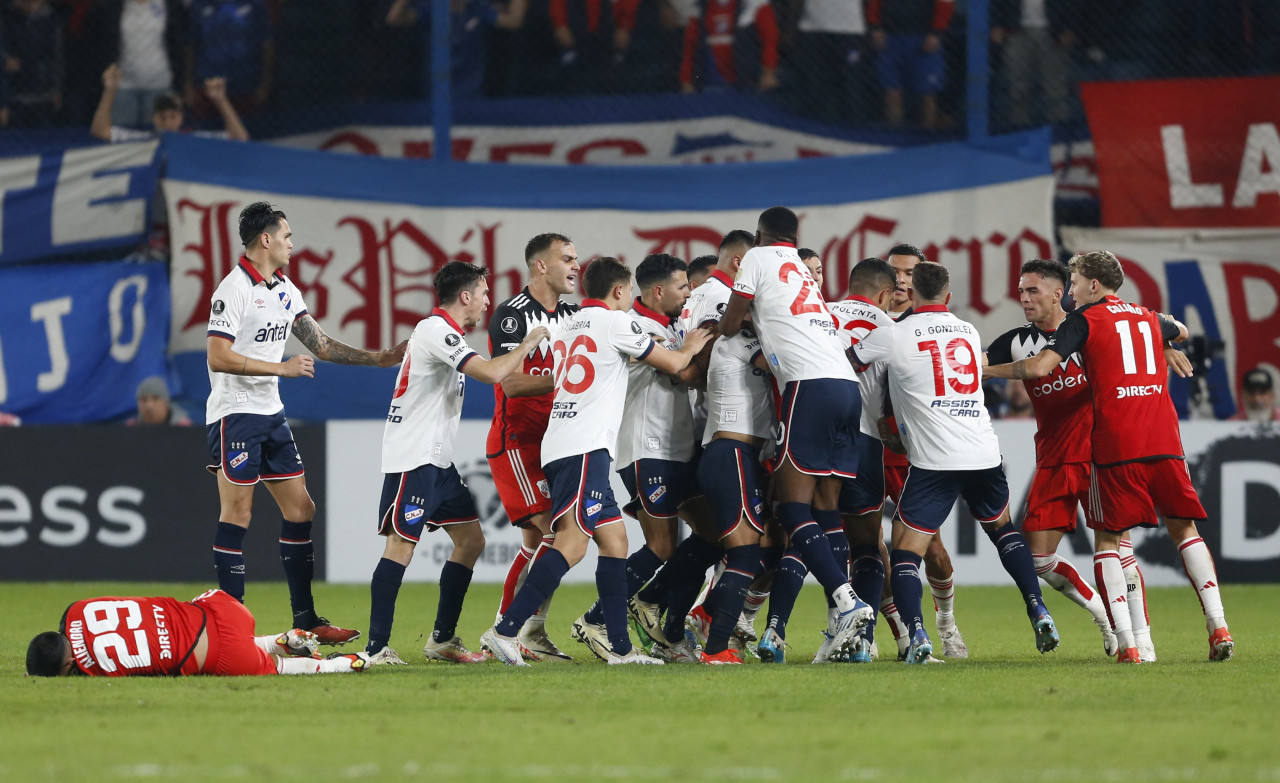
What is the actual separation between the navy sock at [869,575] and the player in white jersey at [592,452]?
1.33m

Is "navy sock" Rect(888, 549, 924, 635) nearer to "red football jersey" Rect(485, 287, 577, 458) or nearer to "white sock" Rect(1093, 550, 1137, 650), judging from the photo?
"white sock" Rect(1093, 550, 1137, 650)

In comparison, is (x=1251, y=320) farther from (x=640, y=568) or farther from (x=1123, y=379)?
(x=640, y=568)

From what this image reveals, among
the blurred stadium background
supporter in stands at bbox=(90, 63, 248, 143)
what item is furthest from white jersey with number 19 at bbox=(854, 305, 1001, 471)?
supporter in stands at bbox=(90, 63, 248, 143)

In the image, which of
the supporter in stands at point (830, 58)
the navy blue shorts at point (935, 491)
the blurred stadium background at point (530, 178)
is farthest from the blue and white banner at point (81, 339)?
the navy blue shorts at point (935, 491)

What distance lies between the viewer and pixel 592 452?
7.24 meters

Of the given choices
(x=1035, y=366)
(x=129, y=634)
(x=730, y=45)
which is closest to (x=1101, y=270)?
(x=1035, y=366)

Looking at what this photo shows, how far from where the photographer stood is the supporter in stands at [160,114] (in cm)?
1395

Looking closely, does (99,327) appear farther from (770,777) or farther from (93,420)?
(770,777)

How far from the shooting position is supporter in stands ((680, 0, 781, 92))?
1477cm

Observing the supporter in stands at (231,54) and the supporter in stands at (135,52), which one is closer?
the supporter in stands at (135,52)

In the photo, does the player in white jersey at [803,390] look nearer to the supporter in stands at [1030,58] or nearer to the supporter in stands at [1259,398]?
the supporter in stands at [1259,398]

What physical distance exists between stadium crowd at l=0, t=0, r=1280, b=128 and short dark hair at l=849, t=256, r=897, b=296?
6752 millimetres

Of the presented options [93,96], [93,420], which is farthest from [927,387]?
[93,96]

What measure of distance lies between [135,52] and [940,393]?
9919 mm
